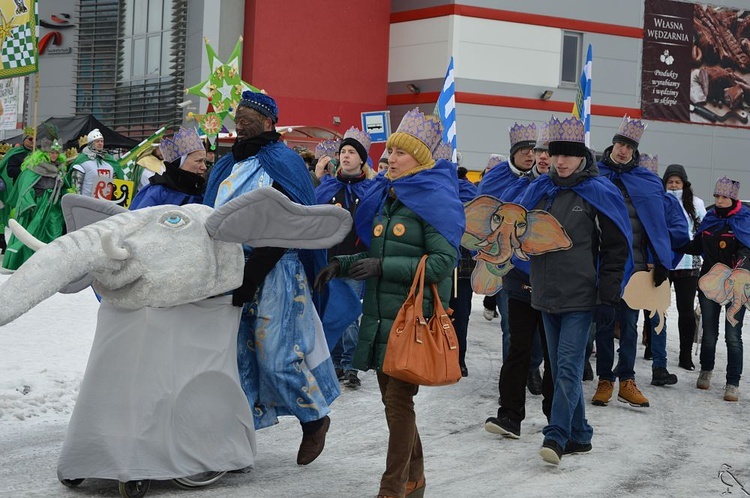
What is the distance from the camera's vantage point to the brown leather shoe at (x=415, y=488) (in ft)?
18.2

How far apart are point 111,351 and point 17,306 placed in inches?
33.3

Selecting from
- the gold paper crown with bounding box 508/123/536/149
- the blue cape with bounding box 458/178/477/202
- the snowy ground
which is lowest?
the snowy ground

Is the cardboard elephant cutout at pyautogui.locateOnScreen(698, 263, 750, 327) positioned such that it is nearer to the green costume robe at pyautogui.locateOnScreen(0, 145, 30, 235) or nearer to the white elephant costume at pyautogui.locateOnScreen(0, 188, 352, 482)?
the white elephant costume at pyautogui.locateOnScreen(0, 188, 352, 482)

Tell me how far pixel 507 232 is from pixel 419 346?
2.00 m

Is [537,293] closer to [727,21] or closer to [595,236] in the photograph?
[595,236]

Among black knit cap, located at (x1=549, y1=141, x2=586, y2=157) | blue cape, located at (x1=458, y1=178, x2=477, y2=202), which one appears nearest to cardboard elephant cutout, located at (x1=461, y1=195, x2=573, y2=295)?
black knit cap, located at (x1=549, y1=141, x2=586, y2=157)

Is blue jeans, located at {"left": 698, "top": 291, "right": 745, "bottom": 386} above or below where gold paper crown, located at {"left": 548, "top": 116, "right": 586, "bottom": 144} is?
below

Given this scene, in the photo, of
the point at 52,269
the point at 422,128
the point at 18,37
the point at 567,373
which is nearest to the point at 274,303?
the point at 422,128

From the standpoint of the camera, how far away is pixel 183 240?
17.9ft

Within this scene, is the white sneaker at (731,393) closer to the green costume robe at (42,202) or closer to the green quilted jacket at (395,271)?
the green quilted jacket at (395,271)

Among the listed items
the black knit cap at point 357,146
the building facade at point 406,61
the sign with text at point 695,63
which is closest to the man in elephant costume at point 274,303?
the black knit cap at point 357,146

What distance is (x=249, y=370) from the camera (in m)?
6.01

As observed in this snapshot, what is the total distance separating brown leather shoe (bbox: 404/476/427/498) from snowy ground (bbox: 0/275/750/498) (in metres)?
0.33

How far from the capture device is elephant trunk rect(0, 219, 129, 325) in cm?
461
